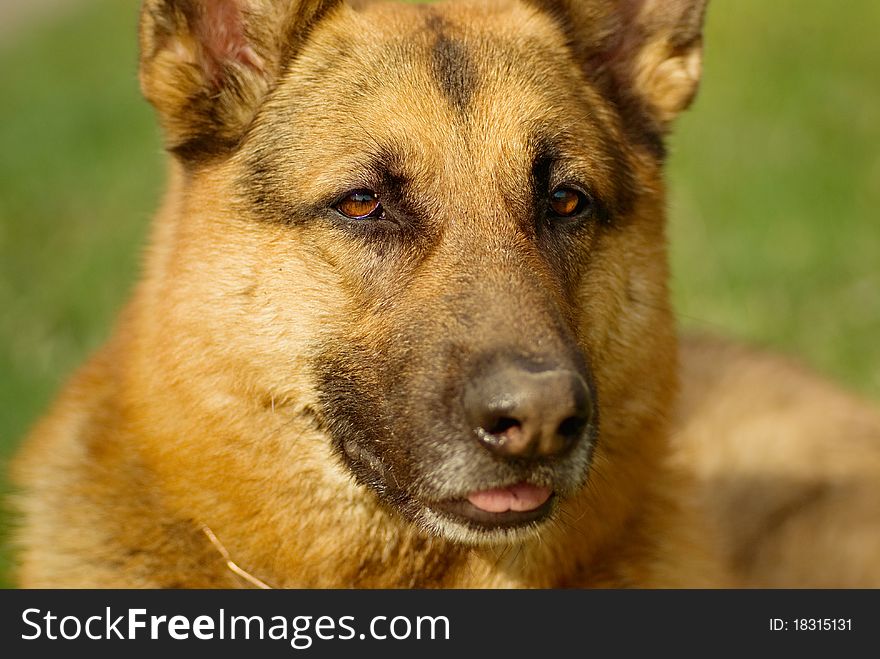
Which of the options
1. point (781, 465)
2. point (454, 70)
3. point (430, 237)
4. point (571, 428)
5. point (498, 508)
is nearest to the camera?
point (571, 428)

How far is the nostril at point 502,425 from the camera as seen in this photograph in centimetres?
320

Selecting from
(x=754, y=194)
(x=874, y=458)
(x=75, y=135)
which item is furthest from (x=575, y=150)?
(x=75, y=135)

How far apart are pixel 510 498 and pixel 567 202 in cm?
111

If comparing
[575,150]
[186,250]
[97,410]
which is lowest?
[97,410]

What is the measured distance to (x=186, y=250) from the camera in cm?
391

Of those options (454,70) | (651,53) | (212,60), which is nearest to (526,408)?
(454,70)

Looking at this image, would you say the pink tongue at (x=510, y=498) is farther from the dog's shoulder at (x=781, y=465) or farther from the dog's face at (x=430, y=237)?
the dog's shoulder at (x=781, y=465)

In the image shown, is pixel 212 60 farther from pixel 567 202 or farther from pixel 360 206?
pixel 567 202

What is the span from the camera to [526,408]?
10.3ft

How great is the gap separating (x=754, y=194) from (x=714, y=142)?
108cm

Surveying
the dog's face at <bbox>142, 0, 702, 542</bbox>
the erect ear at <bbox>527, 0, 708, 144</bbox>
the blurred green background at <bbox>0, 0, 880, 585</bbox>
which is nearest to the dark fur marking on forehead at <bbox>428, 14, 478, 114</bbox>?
the dog's face at <bbox>142, 0, 702, 542</bbox>

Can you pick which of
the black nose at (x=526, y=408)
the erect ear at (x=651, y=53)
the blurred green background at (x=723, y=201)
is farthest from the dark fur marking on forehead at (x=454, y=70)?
the blurred green background at (x=723, y=201)

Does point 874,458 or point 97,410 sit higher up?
point 97,410
